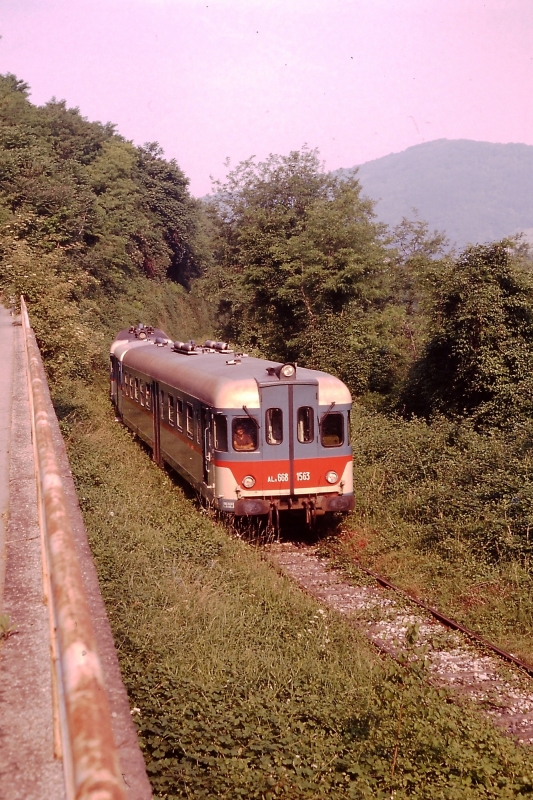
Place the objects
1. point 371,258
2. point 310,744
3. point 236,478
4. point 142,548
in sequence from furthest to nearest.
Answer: point 371,258, point 236,478, point 142,548, point 310,744

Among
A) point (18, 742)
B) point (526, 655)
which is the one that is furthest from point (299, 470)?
point (18, 742)

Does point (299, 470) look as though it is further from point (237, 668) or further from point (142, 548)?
point (237, 668)

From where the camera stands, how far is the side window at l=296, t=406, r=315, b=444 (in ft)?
40.1

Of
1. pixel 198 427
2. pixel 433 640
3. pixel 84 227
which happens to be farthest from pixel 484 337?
pixel 84 227

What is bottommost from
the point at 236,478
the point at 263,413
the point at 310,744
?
the point at 310,744

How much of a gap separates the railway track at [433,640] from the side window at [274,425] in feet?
6.33

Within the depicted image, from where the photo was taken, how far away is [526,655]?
27.9 ft

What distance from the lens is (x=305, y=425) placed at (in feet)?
40.4

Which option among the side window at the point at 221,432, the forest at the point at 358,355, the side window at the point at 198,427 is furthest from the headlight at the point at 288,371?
the forest at the point at 358,355

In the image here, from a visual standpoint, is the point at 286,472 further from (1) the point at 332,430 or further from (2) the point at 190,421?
(2) the point at 190,421

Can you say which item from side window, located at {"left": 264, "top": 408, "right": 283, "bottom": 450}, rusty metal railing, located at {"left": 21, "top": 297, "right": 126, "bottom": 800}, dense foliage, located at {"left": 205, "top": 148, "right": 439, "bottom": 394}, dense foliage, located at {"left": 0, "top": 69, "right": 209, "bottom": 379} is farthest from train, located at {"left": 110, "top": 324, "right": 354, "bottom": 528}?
dense foliage, located at {"left": 205, "top": 148, "right": 439, "bottom": 394}

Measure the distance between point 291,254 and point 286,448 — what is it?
20.3 meters

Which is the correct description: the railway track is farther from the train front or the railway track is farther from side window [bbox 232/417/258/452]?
side window [bbox 232/417/258/452]

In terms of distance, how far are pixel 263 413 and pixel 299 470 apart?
1164 mm
